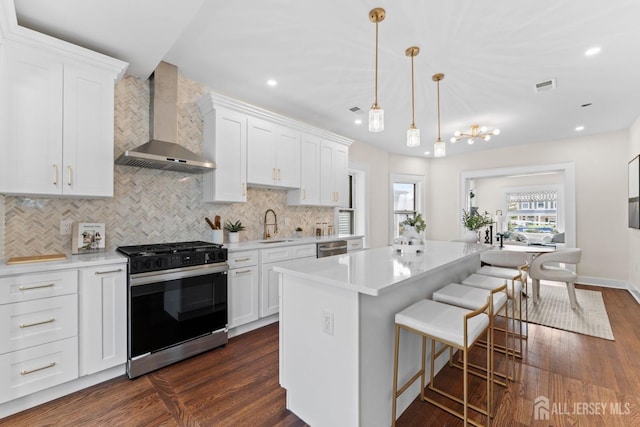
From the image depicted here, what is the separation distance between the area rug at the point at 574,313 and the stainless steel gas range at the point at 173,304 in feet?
12.3

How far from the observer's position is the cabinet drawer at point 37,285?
178cm

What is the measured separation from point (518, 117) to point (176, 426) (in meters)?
5.51

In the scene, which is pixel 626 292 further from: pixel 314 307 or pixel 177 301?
pixel 177 301

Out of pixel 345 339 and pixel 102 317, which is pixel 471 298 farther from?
pixel 102 317

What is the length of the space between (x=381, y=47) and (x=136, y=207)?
112 inches

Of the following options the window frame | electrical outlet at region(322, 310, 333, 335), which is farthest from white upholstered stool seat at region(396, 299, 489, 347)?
the window frame

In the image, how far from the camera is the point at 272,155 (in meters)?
3.69

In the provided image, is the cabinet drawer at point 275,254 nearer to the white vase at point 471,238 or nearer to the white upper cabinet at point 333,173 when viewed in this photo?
the white upper cabinet at point 333,173

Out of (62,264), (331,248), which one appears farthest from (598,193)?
(62,264)

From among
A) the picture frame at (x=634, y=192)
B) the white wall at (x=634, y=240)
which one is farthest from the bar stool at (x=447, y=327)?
the white wall at (x=634, y=240)

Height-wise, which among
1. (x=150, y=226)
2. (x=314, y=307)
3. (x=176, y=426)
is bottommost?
(x=176, y=426)

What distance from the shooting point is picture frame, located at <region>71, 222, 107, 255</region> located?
7.90ft

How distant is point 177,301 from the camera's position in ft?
8.00

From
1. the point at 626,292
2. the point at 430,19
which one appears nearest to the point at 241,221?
the point at 430,19
